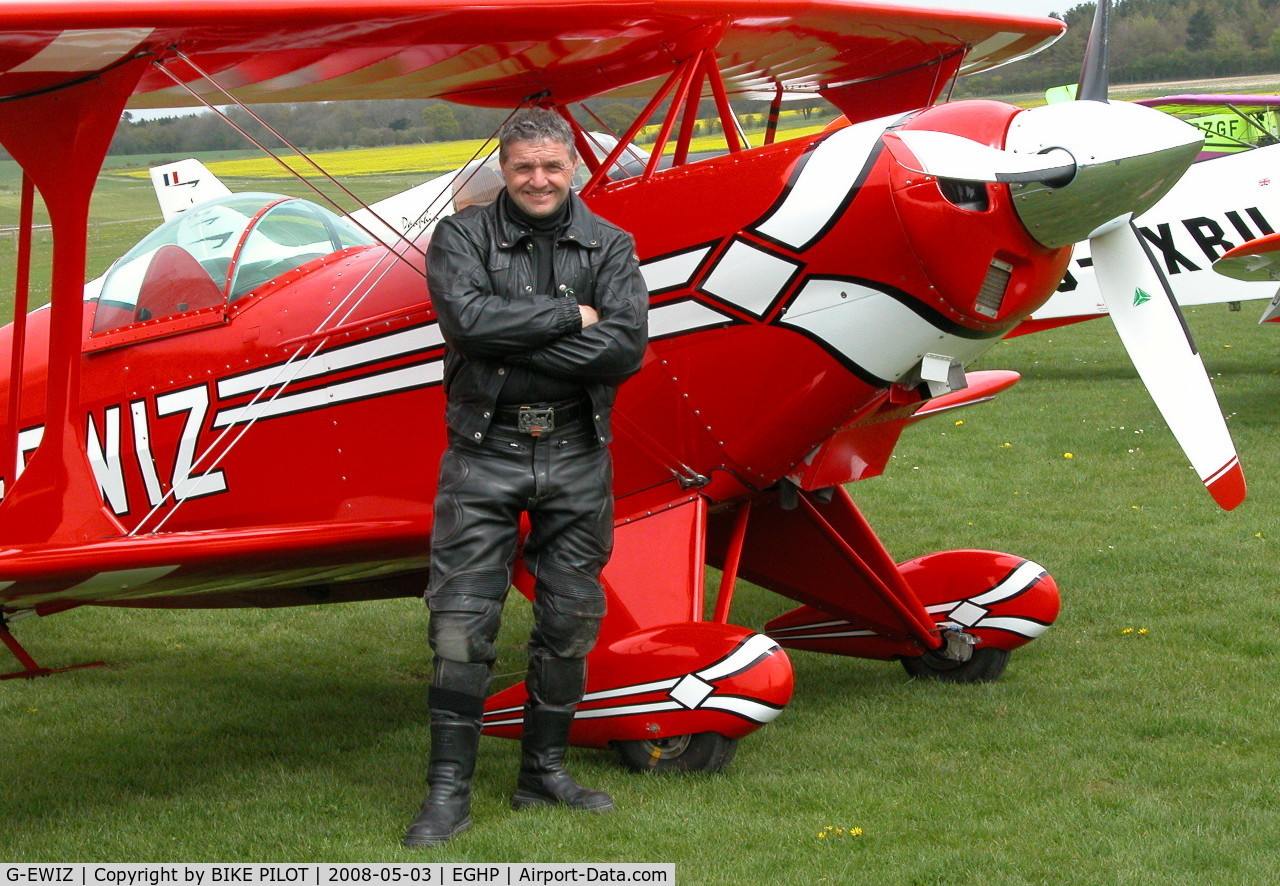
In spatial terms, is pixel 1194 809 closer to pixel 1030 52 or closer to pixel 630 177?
pixel 630 177

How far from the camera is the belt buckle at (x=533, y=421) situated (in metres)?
3.81

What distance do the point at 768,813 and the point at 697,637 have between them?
60 centimetres

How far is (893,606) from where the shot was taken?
5.41 metres

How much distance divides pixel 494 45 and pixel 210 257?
155cm

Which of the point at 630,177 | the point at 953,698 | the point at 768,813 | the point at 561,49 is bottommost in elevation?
the point at 953,698

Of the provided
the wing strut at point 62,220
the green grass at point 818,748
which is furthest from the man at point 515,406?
the wing strut at point 62,220

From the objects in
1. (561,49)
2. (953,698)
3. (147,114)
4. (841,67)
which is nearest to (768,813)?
(953,698)

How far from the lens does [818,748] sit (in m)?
4.68

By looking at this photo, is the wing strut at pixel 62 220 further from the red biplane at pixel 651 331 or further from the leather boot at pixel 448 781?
the leather boot at pixel 448 781

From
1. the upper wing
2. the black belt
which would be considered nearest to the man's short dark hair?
the upper wing

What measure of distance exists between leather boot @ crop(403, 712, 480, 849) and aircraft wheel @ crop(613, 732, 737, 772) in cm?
69

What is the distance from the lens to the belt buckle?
381 cm
